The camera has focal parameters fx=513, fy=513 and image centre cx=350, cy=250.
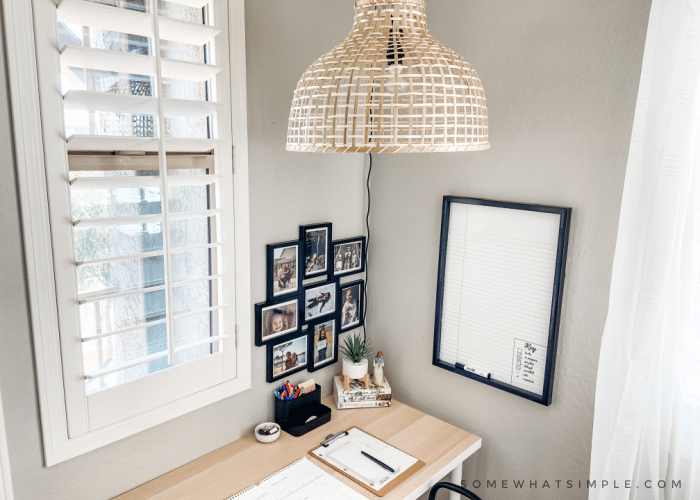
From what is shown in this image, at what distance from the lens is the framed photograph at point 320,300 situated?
1.84 meters

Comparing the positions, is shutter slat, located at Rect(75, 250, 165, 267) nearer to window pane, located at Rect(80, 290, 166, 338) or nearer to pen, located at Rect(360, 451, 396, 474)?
window pane, located at Rect(80, 290, 166, 338)

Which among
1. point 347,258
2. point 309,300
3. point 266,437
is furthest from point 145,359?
point 347,258

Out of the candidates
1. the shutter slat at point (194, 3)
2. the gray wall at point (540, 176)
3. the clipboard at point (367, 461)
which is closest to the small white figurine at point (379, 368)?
the gray wall at point (540, 176)

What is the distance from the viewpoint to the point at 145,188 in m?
1.32

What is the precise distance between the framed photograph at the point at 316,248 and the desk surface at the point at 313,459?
51 centimetres

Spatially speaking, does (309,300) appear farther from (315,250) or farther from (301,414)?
(301,414)

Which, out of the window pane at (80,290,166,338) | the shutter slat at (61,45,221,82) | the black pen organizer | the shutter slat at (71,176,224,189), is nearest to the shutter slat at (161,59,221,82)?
the shutter slat at (61,45,221,82)

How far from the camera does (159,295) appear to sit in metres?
1.40

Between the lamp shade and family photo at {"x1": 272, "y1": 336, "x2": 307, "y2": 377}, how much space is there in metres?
1.01

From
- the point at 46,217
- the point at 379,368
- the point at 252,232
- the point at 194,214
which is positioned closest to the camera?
the point at 46,217

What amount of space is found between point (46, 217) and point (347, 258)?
3.46ft

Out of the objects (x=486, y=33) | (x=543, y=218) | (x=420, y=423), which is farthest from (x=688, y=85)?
(x=420, y=423)

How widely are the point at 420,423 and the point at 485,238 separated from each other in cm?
70

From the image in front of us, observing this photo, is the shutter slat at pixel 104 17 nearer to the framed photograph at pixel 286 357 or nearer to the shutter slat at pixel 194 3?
the shutter slat at pixel 194 3
